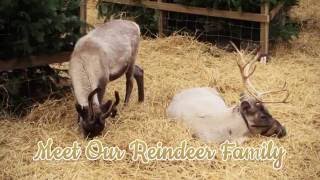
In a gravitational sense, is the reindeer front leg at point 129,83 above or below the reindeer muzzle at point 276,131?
above

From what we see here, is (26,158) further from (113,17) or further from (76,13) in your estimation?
(113,17)

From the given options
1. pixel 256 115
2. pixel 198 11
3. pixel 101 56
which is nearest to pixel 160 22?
pixel 198 11

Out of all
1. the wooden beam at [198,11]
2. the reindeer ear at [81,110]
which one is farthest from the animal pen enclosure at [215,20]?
the reindeer ear at [81,110]

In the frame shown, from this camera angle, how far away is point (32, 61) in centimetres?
715

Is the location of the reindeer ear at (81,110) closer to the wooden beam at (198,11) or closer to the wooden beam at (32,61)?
the wooden beam at (32,61)

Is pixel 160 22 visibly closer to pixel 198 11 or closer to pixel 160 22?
pixel 160 22

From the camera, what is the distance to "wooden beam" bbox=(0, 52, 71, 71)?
695 centimetres

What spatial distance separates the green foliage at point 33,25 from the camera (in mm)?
6676

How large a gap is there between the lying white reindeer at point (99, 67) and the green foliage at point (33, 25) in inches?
16.0

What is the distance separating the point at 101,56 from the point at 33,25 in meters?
0.87

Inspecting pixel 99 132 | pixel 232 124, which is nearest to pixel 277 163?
pixel 232 124

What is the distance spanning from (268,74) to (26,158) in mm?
4469

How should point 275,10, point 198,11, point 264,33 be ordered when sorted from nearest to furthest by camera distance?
point 264,33
point 275,10
point 198,11

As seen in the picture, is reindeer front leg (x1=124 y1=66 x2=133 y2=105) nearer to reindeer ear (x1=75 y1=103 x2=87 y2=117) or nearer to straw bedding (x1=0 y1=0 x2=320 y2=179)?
straw bedding (x1=0 y1=0 x2=320 y2=179)
